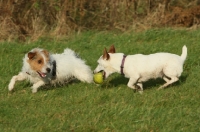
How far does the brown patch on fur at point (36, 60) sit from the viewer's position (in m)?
8.09

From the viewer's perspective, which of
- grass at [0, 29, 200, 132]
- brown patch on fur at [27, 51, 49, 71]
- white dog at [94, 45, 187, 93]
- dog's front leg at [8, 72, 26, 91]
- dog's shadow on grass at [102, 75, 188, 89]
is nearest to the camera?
grass at [0, 29, 200, 132]

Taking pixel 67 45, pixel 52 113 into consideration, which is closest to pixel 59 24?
pixel 67 45

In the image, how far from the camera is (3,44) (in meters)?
12.0

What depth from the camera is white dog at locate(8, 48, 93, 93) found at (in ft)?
26.7

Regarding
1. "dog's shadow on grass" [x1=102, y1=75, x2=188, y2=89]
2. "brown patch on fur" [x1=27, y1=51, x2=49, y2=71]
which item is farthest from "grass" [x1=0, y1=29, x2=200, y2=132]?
"brown patch on fur" [x1=27, y1=51, x2=49, y2=71]

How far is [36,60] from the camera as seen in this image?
8109 millimetres

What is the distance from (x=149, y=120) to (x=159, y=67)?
1.83m

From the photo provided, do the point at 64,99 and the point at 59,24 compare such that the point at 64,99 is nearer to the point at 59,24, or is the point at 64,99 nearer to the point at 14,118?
the point at 14,118

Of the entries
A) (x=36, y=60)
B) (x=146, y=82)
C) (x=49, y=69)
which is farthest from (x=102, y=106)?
(x=146, y=82)

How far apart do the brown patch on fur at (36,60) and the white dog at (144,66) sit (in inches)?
42.3

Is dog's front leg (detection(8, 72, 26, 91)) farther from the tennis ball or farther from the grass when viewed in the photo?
the tennis ball

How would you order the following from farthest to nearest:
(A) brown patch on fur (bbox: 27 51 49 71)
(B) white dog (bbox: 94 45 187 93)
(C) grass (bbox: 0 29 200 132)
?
1. (A) brown patch on fur (bbox: 27 51 49 71)
2. (B) white dog (bbox: 94 45 187 93)
3. (C) grass (bbox: 0 29 200 132)

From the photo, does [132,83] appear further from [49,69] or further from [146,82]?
[49,69]

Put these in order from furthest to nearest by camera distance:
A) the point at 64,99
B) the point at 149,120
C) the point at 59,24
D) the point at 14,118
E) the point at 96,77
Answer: the point at 59,24 < the point at 96,77 < the point at 64,99 < the point at 14,118 < the point at 149,120
